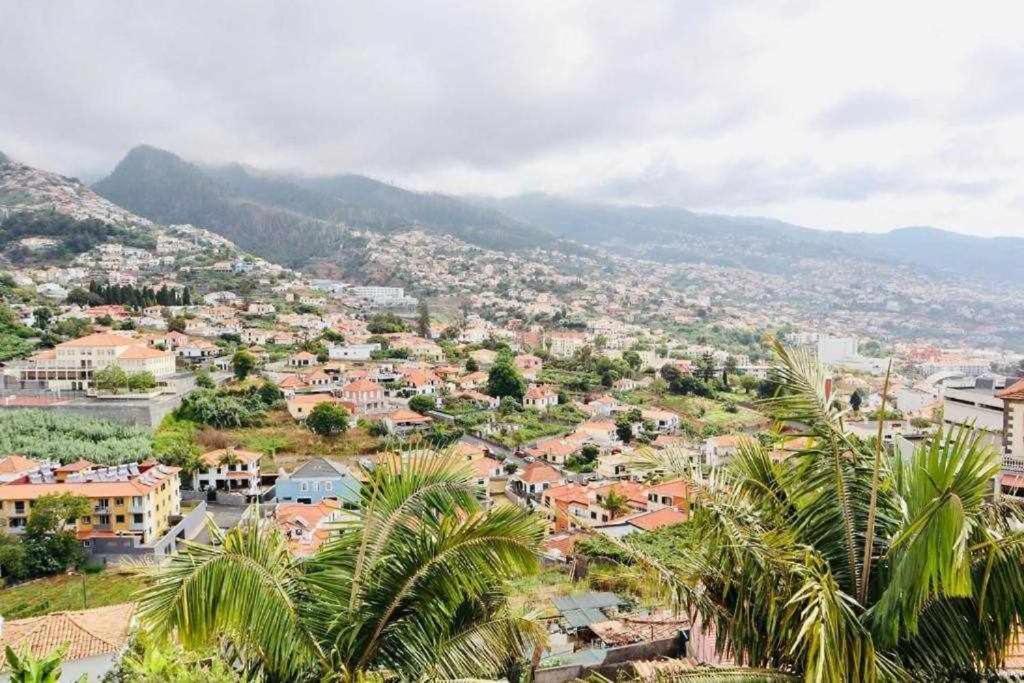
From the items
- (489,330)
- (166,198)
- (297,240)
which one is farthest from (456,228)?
(489,330)

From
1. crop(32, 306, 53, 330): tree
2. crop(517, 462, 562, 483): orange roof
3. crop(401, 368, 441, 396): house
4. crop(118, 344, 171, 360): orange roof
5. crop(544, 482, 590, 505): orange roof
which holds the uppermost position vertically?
crop(32, 306, 53, 330): tree

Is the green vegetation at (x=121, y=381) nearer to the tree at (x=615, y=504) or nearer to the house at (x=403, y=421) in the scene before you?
the house at (x=403, y=421)

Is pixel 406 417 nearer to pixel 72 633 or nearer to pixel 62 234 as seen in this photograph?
pixel 72 633

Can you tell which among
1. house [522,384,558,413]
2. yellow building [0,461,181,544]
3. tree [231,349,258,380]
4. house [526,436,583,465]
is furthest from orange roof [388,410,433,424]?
yellow building [0,461,181,544]

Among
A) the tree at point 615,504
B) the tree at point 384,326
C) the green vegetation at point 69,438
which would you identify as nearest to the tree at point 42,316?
the green vegetation at point 69,438

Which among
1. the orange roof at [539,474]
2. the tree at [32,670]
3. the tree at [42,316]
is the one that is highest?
the tree at [32,670]

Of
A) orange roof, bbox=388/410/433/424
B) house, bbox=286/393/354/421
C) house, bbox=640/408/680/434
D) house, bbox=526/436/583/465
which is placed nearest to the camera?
house, bbox=526/436/583/465

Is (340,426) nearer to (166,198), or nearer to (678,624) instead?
(678,624)

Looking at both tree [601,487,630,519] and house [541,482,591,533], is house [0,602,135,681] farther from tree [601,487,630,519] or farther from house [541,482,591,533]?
tree [601,487,630,519]
